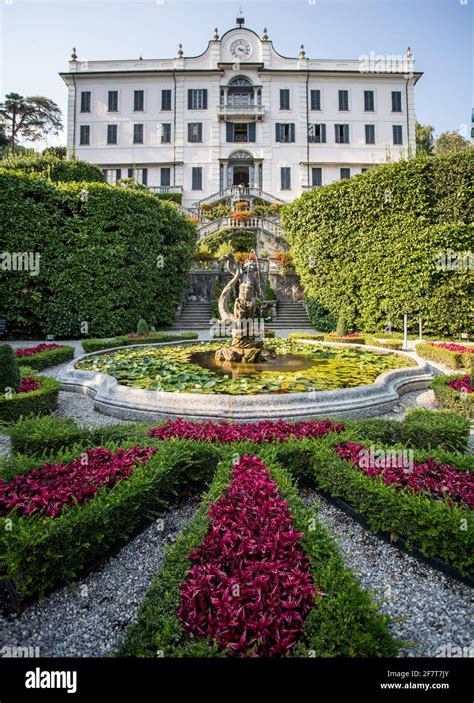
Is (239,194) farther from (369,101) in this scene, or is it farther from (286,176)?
(369,101)

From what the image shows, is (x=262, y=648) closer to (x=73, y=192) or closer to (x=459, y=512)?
(x=459, y=512)

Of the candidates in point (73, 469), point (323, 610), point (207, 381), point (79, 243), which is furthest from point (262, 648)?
point (79, 243)

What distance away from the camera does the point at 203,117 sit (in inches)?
1320

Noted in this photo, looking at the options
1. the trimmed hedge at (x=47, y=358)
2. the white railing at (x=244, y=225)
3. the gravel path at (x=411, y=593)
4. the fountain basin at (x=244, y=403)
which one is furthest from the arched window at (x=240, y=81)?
A: the gravel path at (x=411, y=593)

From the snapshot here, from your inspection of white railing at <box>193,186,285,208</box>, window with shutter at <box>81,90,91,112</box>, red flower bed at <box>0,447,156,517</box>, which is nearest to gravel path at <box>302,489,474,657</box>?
red flower bed at <box>0,447,156,517</box>

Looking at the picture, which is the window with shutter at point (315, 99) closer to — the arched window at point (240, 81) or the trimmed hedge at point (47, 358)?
the arched window at point (240, 81)

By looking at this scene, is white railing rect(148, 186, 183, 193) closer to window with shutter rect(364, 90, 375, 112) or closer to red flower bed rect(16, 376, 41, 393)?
window with shutter rect(364, 90, 375, 112)

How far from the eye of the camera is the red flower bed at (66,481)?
3.06m

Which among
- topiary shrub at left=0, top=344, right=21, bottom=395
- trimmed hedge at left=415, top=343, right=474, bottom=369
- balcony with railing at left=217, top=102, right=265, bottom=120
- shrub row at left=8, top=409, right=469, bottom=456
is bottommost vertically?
shrub row at left=8, top=409, right=469, bottom=456

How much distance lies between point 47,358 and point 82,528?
8490 millimetres

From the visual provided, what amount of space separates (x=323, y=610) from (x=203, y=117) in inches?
1532

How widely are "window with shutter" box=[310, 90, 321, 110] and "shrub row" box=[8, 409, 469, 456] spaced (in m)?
37.0

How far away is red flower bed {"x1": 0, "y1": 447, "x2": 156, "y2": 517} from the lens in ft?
10.0

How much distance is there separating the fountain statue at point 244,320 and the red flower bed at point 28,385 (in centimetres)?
408
